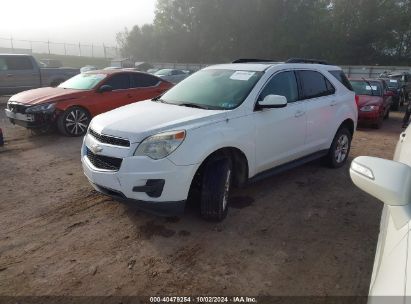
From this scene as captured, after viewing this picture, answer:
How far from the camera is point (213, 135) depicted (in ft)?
12.8

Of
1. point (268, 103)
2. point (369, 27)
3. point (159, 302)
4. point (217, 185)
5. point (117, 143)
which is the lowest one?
point (159, 302)

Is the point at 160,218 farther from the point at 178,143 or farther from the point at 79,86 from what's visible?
the point at 79,86

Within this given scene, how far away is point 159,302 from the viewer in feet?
9.52

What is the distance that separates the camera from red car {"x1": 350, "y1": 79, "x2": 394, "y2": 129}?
10.6 meters

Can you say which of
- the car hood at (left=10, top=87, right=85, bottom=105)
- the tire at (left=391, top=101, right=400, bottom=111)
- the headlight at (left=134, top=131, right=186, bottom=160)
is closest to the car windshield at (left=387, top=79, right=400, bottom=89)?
the tire at (left=391, top=101, right=400, bottom=111)

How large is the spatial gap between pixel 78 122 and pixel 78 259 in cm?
558

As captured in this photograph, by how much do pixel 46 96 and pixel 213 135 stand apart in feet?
19.3

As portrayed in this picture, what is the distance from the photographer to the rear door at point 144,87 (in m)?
9.51

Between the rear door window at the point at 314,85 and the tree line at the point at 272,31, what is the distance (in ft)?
153

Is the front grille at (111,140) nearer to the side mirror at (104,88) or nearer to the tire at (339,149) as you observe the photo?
the tire at (339,149)

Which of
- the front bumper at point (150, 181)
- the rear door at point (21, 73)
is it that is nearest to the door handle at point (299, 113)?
the front bumper at point (150, 181)

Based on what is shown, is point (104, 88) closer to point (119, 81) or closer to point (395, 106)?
point (119, 81)

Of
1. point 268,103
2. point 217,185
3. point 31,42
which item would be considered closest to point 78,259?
point 217,185

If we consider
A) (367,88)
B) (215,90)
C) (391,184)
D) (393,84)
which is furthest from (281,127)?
(393,84)
